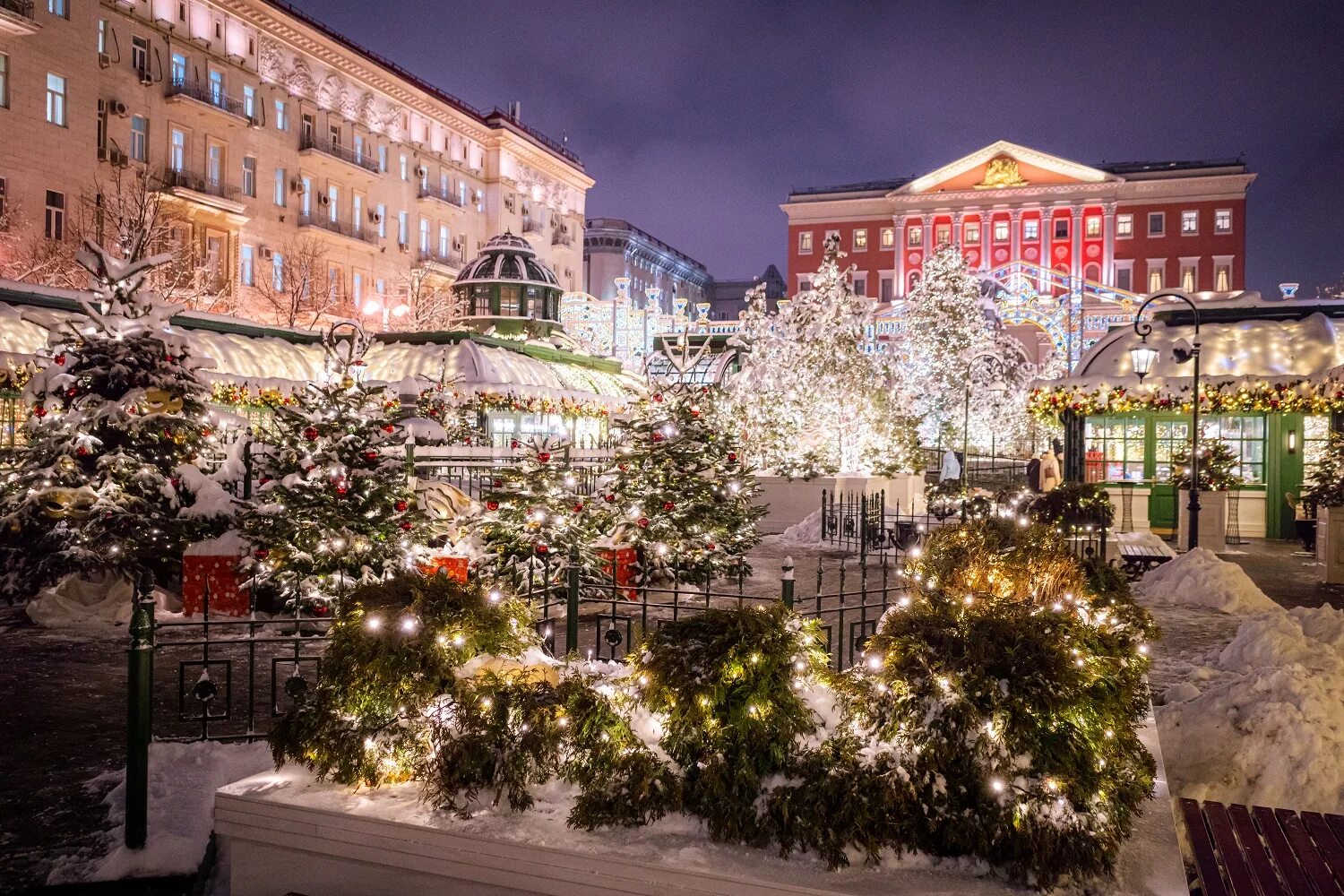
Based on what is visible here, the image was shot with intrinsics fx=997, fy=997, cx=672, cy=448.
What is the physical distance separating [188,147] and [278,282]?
6.70 meters

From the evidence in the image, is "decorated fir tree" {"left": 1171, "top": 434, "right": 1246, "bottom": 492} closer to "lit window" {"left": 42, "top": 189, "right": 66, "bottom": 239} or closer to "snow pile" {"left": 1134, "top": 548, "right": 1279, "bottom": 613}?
"snow pile" {"left": 1134, "top": 548, "right": 1279, "bottom": 613}

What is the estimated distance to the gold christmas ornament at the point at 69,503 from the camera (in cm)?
1075

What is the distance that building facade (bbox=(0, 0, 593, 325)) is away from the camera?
32.6 meters

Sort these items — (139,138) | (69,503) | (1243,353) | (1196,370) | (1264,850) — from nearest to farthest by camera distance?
(1264,850), (69,503), (1196,370), (1243,353), (139,138)

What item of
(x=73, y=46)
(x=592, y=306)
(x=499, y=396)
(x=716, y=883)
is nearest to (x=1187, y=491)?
(x=499, y=396)

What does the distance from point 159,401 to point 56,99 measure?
2798cm

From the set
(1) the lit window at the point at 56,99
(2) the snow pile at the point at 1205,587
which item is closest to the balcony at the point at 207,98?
(1) the lit window at the point at 56,99

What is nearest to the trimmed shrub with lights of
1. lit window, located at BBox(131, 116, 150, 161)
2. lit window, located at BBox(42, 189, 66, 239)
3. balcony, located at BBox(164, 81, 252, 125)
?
lit window, located at BBox(42, 189, 66, 239)

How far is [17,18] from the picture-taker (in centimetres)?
3005

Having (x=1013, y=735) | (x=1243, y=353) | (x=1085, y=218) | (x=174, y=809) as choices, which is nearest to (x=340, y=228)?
(x=1243, y=353)

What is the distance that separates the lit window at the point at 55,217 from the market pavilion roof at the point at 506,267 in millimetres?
13118

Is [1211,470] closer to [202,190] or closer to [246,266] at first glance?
[202,190]

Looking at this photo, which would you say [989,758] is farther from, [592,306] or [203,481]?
[592,306]

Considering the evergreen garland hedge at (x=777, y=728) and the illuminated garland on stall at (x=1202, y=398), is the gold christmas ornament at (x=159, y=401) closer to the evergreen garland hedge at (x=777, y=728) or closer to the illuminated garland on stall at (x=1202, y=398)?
the evergreen garland hedge at (x=777, y=728)
